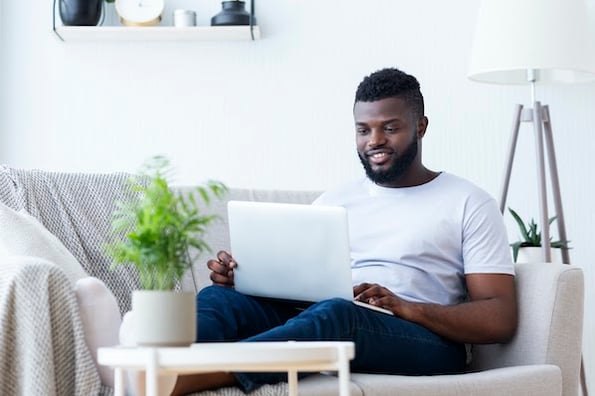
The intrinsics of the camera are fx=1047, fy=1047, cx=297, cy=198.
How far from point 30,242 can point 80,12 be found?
151cm

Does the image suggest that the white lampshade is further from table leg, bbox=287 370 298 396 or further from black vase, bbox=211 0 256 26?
table leg, bbox=287 370 298 396

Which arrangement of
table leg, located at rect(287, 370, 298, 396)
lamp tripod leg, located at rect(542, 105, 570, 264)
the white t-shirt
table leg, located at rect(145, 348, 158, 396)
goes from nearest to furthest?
table leg, located at rect(145, 348, 158, 396)
table leg, located at rect(287, 370, 298, 396)
the white t-shirt
lamp tripod leg, located at rect(542, 105, 570, 264)

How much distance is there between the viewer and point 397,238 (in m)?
2.49

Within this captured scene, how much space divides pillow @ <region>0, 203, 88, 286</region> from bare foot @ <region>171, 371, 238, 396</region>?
0.38 meters

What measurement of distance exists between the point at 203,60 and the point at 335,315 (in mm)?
1700

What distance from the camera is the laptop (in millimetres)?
2170

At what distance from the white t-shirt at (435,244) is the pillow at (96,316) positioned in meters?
0.79

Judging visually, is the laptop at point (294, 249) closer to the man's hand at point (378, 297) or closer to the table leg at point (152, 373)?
the man's hand at point (378, 297)

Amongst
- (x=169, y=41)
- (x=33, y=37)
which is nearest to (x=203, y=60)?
(x=169, y=41)

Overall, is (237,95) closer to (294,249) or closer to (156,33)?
(156,33)

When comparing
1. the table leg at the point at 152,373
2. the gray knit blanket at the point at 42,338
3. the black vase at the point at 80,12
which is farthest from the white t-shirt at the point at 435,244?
the black vase at the point at 80,12

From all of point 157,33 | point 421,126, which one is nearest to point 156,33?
point 157,33

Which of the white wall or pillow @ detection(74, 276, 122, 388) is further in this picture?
the white wall

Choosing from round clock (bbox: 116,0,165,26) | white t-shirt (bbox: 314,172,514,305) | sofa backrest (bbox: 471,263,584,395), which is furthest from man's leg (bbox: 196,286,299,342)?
round clock (bbox: 116,0,165,26)
